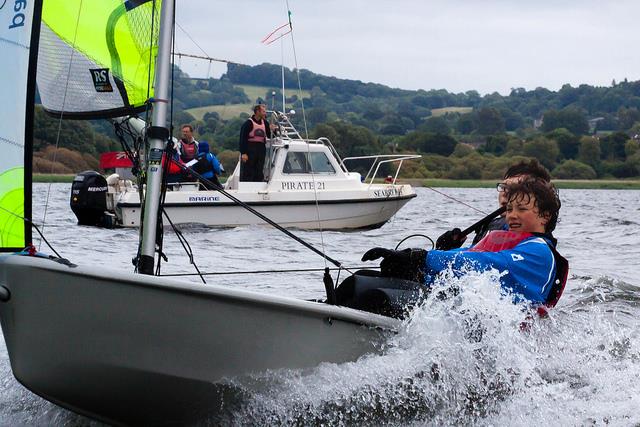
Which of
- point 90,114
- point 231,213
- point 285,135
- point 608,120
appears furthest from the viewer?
point 608,120

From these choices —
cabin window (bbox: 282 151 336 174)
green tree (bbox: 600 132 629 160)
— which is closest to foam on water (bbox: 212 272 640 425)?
cabin window (bbox: 282 151 336 174)

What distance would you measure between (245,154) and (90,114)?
34.8 ft

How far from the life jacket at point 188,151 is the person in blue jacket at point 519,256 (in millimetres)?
10732

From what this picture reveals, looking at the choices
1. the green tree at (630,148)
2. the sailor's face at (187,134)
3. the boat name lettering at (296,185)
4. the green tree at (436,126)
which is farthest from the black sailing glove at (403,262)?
the green tree at (436,126)

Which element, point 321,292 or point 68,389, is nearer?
point 68,389

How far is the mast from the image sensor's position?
489cm

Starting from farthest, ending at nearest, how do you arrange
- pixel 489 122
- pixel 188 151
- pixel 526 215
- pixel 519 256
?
pixel 489 122
pixel 188 151
pixel 526 215
pixel 519 256

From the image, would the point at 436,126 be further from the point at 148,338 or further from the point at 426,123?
the point at 148,338

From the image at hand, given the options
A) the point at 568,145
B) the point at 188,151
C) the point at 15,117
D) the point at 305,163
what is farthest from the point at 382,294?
the point at 568,145

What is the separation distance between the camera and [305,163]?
16.6 m

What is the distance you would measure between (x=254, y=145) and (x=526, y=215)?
38.2 ft

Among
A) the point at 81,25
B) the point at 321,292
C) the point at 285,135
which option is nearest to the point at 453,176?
the point at 285,135

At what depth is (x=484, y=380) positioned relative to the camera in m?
4.44

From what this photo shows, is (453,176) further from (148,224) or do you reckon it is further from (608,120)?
(148,224)
